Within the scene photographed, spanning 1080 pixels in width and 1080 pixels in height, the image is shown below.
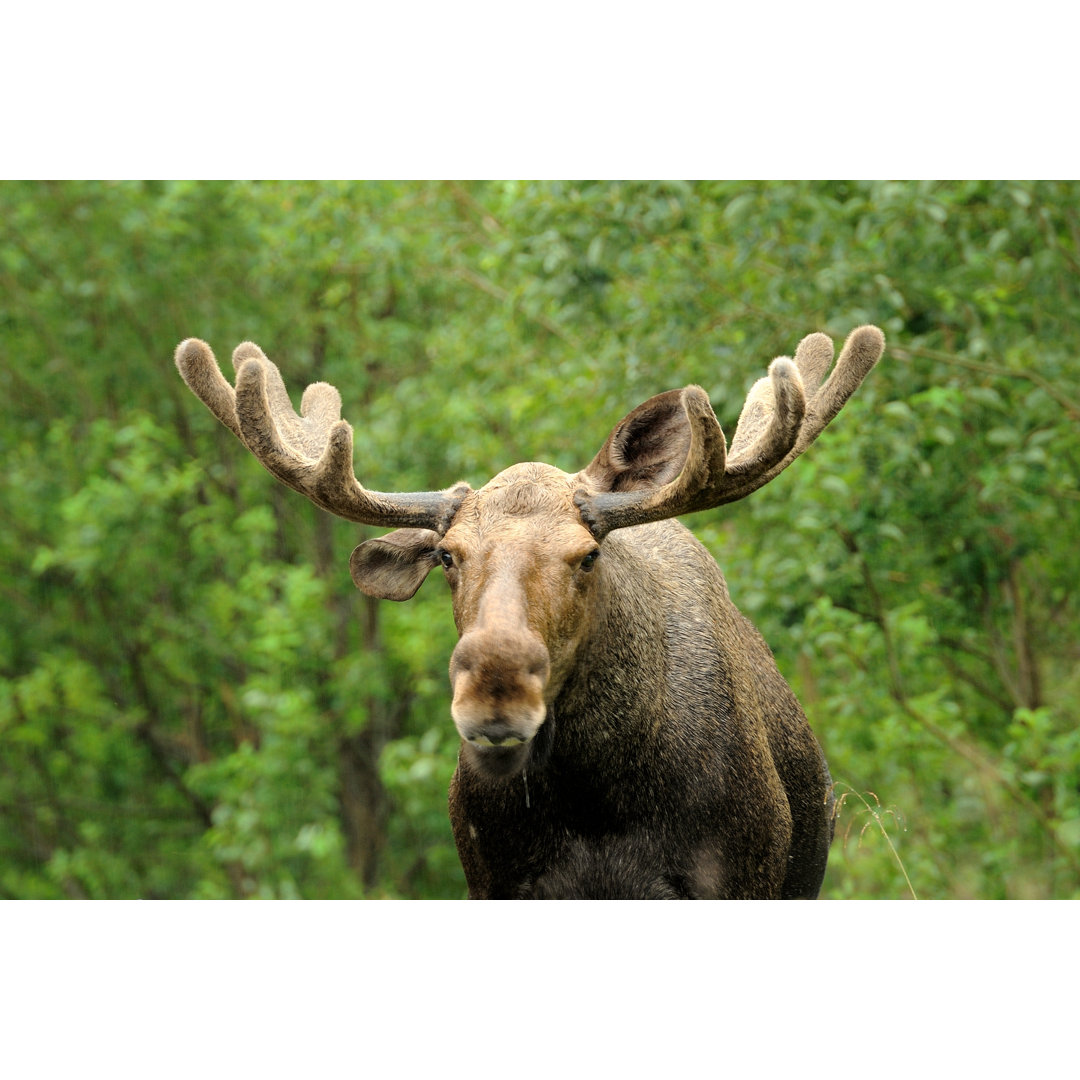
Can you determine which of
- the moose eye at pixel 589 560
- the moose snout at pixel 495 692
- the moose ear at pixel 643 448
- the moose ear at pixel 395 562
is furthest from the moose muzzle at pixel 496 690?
the moose ear at pixel 395 562

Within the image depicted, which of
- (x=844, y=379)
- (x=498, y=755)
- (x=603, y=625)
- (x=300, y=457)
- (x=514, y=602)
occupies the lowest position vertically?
(x=498, y=755)

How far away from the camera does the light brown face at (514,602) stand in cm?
302

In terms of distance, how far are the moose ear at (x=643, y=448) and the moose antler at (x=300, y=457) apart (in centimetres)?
37

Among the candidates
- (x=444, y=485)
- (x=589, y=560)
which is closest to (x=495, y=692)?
(x=589, y=560)

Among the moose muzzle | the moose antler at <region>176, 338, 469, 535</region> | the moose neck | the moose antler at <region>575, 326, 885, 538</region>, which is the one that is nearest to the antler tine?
the moose antler at <region>575, 326, 885, 538</region>

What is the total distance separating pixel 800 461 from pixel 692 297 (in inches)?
45.4

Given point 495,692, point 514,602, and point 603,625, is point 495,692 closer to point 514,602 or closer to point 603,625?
point 514,602

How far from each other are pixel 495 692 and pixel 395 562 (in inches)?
38.8

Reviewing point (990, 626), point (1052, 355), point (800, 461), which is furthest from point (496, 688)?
point (990, 626)

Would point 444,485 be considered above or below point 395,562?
below

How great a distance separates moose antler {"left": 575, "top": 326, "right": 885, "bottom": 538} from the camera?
335 cm

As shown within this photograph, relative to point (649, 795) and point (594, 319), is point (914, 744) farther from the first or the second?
point (649, 795)

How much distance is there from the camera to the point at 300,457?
12.1 feet

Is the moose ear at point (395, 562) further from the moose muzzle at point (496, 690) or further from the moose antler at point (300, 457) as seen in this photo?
the moose muzzle at point (496, 690)
